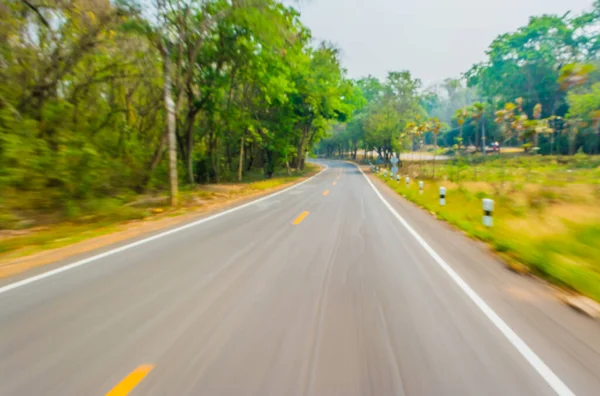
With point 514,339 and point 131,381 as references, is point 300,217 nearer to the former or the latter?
point 514,339

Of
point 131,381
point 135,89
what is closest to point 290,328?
point 131,381

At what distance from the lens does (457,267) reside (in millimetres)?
5387

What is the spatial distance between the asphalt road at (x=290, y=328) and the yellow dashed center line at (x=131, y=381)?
0.01m

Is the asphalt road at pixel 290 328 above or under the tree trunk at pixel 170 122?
under

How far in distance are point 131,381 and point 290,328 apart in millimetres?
1426

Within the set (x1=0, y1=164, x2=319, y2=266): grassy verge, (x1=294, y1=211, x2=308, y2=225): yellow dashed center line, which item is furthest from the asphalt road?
(x1=294, y1=211, x2=308, y2=225): yellow dashed center line

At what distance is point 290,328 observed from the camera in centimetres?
331

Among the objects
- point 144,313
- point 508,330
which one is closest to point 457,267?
point 508,330

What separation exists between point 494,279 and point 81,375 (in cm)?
505

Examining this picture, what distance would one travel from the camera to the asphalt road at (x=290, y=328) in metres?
2.53

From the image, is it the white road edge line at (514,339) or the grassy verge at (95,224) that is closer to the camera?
the white road edge line at (514,339)

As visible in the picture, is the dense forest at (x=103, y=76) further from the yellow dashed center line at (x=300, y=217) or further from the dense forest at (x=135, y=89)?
the yellow dashed center line at (x=300, y=217)

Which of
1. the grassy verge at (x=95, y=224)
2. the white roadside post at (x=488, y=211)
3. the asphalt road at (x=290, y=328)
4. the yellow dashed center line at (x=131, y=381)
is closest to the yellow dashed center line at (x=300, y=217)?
the asphalt road at (x=290, y=328)

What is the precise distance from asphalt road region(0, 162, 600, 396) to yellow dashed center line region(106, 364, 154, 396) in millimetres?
10
